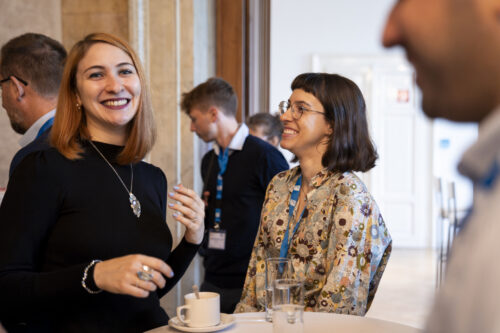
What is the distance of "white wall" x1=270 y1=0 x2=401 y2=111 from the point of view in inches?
343

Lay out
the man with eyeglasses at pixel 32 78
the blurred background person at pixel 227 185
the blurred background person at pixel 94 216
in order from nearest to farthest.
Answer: the blurred background person at pixel 94 216
the man with eyeglasses at pixel 32 78
the blurred background person at pixel 227 185

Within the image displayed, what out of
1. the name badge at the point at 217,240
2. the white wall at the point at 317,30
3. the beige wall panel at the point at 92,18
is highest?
the white wall at the point at 317,30

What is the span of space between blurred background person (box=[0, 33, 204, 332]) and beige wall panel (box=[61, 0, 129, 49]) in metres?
2.08

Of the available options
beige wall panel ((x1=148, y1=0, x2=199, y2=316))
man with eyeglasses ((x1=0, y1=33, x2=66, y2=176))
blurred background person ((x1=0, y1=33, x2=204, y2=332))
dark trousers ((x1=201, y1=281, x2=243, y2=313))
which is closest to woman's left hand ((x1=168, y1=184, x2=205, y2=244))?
blurred background person ((x1=0, y1=33, x2=204, y2=332))

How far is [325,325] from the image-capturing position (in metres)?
1.43

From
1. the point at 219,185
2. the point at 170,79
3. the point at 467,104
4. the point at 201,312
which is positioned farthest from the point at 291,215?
the point at 170,79

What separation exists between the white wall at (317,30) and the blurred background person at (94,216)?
23.5 ft

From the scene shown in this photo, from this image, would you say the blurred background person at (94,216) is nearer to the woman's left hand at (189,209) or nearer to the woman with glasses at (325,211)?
the woman's left hand at (189,209)

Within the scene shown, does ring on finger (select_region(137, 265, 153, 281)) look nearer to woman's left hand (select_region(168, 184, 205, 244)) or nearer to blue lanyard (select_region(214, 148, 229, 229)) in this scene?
woman's left hand (select_region(168, 184, 205, 244))

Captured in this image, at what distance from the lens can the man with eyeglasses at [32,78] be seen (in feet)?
7.38

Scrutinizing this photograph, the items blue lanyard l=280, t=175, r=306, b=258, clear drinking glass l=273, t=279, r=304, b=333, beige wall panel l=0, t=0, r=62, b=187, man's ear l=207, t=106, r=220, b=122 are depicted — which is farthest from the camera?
man's ear l=207, t=106, r=220, b=122

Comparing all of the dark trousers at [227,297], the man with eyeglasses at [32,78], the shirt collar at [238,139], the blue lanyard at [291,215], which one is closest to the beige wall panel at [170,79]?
the shirt collar at [238,139]

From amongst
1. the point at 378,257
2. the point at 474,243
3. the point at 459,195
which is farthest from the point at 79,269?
the point at 459,195

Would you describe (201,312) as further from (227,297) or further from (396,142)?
(396,142)
